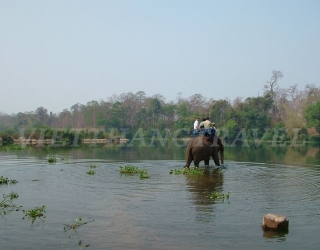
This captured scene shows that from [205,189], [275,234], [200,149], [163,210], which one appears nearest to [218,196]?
[205,189]

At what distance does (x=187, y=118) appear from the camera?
284ft

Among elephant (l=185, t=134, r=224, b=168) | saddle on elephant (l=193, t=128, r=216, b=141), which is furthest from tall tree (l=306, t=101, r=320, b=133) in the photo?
saddle on elephant (l=193, t=128, r=216, b=141)

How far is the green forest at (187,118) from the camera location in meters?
68.7

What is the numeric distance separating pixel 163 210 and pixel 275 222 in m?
3.10

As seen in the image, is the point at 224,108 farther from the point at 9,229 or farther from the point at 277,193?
the point at 9,229

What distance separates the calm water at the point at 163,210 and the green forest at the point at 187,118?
36.7 metres

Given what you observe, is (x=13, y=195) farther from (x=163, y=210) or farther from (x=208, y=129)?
(x=208, y=129)

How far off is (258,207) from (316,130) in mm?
59677

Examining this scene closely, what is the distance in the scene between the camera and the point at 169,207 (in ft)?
37.5

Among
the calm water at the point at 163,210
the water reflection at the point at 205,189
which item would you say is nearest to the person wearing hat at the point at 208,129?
the water reflection at the point at 205,189

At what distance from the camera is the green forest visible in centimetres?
6865

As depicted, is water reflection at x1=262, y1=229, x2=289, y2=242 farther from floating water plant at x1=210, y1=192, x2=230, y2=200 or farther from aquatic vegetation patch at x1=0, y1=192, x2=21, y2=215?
aquatic vegetation patch at x1=0, y1=192, x2=21, y2=215

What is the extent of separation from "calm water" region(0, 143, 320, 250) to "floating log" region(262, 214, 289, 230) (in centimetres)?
17

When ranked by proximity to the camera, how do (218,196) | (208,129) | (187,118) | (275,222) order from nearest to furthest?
(275,222) → (218,196) → (208,129) → (187,118)
